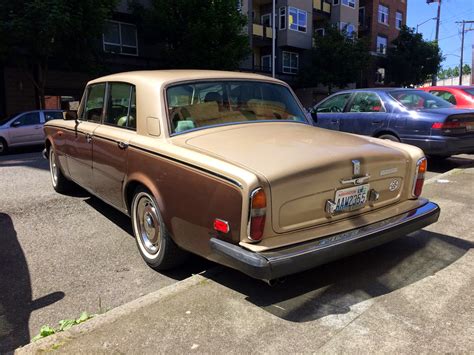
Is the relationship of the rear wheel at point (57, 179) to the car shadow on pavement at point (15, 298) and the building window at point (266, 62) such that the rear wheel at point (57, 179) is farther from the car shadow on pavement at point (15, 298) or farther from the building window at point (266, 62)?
the building window at point (266, 62)

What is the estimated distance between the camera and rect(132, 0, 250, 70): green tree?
793 inches

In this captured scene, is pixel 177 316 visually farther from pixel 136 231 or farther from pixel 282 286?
pixel 136 231

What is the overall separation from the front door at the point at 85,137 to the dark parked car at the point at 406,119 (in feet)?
12.7

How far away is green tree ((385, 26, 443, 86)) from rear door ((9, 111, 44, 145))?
31542mm

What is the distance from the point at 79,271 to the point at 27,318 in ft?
2.55

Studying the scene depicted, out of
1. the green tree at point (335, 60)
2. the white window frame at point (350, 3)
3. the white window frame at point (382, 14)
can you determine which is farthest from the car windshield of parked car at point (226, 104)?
the white window frame at point (382, 14)

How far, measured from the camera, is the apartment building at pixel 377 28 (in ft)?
126

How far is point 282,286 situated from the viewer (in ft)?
10.9

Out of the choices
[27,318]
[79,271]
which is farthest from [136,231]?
[27,318]

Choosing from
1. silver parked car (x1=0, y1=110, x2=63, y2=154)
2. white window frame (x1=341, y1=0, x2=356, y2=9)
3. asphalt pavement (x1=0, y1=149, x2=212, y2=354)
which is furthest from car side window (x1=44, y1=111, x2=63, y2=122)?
white window frame (x1=341, y1=0, x2=356, y2=9)

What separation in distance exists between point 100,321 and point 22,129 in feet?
40.3

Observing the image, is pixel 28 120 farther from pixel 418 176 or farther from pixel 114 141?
pixel 418 176

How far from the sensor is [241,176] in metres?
2.77

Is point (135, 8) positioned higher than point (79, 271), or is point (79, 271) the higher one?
point (135, 8)
